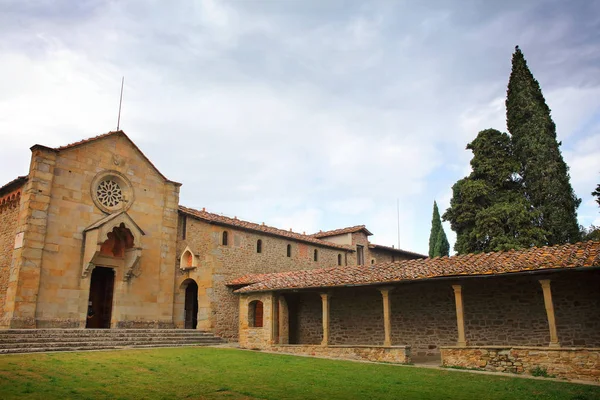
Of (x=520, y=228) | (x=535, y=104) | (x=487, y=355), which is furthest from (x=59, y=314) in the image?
(x=535, y=104)

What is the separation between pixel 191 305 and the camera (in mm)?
26547

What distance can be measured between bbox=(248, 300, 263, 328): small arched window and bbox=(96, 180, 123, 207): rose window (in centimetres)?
794

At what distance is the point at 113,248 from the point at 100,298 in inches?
104

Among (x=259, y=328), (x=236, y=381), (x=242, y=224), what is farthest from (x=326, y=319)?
(x=242, y=224)

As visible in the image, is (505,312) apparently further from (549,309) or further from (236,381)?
(236,381)

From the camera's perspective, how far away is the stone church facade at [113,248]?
19.1 meters

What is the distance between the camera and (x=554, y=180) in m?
26.6

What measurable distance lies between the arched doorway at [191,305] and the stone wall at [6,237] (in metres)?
8.85

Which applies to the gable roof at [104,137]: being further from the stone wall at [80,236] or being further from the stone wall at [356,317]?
the stone wall at [356,317]

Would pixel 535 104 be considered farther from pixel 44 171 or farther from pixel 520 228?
pixel 44 171

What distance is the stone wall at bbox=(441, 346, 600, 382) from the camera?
12445 mm

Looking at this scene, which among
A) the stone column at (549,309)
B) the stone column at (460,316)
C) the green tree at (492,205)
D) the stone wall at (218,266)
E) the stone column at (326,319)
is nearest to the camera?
the stone column at (549,309)

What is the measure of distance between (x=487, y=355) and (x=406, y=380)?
4194mm

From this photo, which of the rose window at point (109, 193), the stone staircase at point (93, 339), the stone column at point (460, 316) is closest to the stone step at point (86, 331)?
the stone staircase at point (93, 339)
